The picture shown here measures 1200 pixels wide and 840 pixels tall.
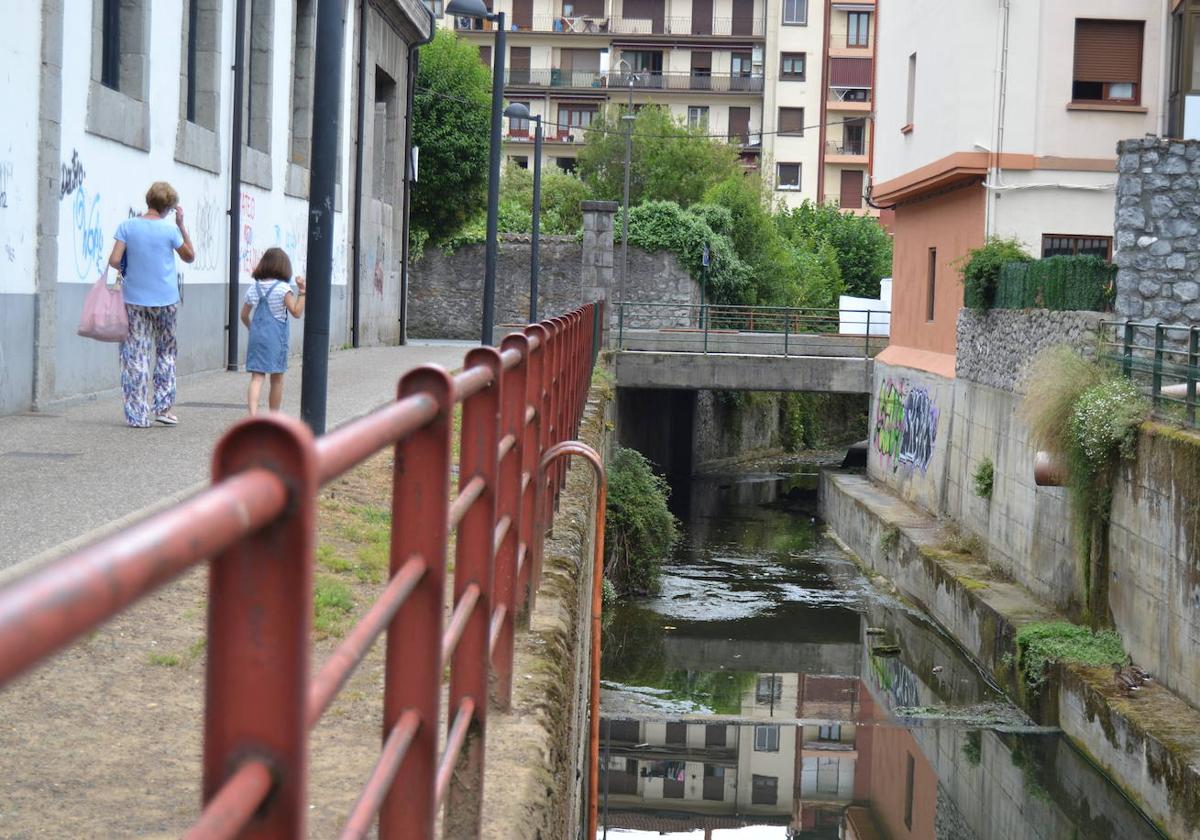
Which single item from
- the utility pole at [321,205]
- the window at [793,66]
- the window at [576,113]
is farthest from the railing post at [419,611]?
the window at [576,113]

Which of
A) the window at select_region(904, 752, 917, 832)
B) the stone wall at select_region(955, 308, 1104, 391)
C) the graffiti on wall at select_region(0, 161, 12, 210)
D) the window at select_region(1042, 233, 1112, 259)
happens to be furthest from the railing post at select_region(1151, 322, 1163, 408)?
the graffiti on wall at select_region(0, 161, 12, 210)

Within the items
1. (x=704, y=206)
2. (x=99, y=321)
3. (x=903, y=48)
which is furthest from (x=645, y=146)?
(x=99, y=321)

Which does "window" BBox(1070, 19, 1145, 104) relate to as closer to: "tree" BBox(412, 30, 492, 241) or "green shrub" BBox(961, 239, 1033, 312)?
"green shrub" BBox(961, 239, 1033, 312)

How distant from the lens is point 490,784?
4.07 meters

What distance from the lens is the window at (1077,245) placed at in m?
22.3

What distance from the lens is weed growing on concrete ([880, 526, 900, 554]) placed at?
22.6 metres

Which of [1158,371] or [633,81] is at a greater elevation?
[633,81]

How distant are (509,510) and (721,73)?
69.2 metres

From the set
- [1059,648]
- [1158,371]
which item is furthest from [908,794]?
[1158,371]

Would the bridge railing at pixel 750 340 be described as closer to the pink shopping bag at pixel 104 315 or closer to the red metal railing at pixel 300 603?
the pink shopping bag at pixel 104 315

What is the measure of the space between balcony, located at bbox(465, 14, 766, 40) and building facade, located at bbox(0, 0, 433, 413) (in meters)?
47.6

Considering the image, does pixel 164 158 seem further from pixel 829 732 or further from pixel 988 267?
pixel 988 267

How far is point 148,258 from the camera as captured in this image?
10547mm

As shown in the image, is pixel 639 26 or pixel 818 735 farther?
pixel 639 26
